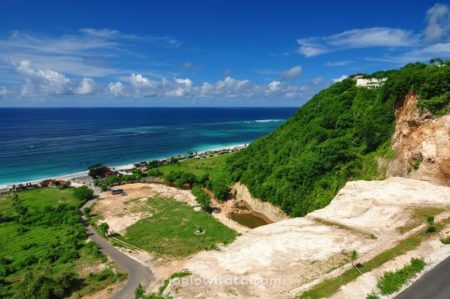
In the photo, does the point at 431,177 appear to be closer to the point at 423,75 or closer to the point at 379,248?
the point at 423,75

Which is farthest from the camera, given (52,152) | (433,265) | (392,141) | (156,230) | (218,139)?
(218,139)

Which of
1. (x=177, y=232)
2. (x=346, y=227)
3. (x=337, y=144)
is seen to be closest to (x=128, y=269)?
(x=177, y=232)

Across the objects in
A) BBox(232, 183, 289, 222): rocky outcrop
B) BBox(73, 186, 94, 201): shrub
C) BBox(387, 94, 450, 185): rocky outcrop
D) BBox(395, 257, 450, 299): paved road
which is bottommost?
BBox(73, 186, 94, 201): shrub

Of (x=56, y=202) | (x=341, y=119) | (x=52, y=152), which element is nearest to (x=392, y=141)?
(x=341, y=119)

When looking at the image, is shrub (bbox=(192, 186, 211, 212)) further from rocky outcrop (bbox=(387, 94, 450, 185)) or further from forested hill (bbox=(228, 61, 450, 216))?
rocky outcrop (bbox=(387, 94, 450, 185))

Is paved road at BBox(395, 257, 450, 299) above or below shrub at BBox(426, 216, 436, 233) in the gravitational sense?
below

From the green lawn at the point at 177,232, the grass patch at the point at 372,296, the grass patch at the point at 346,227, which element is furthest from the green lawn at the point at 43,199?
the grass patch at the point at 372,296

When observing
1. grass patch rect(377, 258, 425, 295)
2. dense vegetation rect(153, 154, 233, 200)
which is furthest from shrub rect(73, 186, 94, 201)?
grass patch rect(377, 258, 425, 295)

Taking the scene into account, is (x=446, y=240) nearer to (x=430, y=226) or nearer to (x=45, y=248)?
(x=430, y=226)
